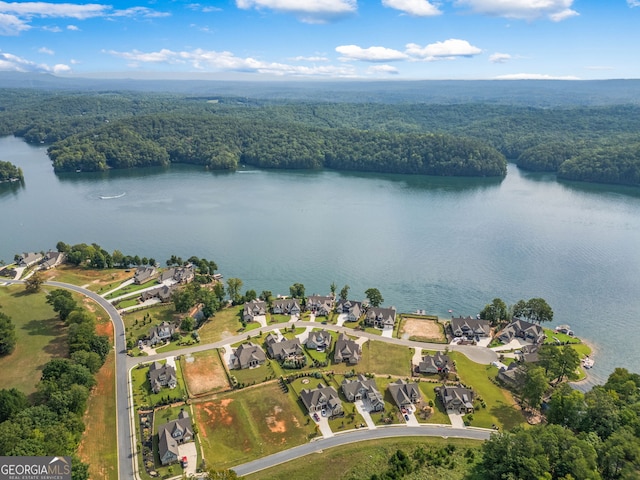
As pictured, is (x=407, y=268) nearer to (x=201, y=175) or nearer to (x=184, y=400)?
(x=184, y=400)

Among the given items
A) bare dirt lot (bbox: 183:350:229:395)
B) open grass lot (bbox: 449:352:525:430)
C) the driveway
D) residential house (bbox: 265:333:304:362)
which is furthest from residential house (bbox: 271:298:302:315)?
the driveway

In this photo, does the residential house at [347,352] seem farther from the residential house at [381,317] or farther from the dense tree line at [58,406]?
the dense tree line at [58,406]

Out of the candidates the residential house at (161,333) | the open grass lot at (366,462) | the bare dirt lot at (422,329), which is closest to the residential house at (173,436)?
the open grass lot at (366,462)

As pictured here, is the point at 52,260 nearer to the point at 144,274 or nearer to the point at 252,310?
the point at 144,274

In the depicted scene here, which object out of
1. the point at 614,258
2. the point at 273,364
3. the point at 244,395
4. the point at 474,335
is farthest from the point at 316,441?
the point at 614,258

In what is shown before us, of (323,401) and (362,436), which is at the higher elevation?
(323,401)

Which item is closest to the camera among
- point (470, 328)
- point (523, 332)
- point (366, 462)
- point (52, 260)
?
point (366, 462)

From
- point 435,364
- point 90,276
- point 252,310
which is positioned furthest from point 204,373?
point 90,276
